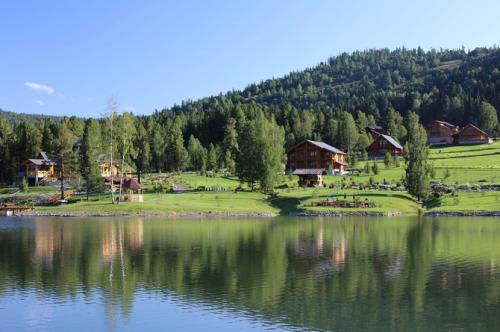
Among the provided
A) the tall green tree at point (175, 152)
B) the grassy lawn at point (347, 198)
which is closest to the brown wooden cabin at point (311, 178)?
the grassy lawn at point (347, 198)

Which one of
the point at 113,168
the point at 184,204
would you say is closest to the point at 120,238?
the point at 184,204

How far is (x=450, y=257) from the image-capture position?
4819 cm

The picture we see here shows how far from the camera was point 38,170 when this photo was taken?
14362cm

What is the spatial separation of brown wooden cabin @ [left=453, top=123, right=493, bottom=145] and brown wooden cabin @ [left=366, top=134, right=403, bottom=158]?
98.3ft

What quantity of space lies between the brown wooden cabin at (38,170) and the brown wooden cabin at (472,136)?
130m

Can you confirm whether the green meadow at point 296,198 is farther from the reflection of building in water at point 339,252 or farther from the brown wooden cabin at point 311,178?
the reflection of building in water at point 339,252

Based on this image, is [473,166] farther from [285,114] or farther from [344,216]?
[285,114]

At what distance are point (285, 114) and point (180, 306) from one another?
170m

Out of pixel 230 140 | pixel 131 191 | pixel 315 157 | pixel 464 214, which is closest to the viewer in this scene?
pixel 464 214

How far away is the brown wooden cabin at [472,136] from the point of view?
614 feet

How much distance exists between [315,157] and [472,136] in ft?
227

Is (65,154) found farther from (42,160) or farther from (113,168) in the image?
(42,160)

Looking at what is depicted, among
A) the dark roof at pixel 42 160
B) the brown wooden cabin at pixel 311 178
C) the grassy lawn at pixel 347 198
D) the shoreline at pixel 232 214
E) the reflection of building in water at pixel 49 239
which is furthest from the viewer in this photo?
the dark roof at pixel 42 160

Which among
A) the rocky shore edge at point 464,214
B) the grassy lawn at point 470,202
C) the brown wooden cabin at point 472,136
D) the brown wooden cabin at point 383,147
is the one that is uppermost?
the brown wooden cabin at point 472,136
